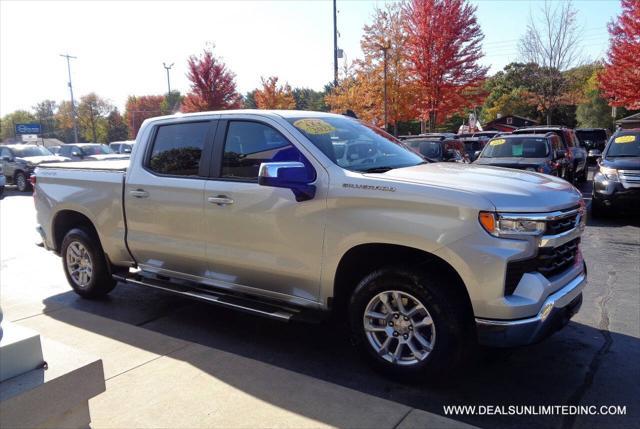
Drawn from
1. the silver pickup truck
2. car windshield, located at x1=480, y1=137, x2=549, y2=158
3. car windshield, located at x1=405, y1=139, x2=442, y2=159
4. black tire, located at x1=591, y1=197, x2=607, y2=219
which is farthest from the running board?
car windshield, located at x1=405, y1=139, x2=442, y2=159

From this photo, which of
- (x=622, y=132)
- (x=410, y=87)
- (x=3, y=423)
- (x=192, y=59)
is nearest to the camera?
(x=3, y=423)

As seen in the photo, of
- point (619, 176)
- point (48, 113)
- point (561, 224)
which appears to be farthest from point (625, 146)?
point (48, 113)

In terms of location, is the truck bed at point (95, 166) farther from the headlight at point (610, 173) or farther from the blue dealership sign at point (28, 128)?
Result: the blue dealership sign at point (28, 128)

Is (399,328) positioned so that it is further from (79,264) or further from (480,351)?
(79,264)

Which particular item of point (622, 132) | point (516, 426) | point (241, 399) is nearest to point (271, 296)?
point (241, 399)

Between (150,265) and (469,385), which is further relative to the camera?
(150,265)

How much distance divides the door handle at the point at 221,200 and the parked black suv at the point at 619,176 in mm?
8286

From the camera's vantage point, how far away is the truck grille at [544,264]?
312 cm

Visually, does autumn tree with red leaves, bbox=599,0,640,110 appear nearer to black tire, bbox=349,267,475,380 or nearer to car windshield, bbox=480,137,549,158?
car windshield, bbox=480,137,549,158

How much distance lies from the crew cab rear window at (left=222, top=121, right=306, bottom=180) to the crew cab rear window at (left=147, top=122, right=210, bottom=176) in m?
0.34

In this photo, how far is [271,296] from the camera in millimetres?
4211

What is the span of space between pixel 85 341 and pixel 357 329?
7.55 feet

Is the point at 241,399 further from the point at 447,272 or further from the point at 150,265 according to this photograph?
Answer: the point at 150,265

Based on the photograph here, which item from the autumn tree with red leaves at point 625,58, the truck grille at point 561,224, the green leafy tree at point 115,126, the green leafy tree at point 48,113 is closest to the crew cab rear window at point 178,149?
the truck grille at point 561,224
